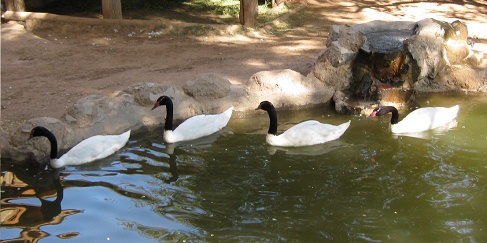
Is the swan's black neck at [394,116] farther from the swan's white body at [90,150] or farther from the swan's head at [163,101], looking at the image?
the swan's white body at [90,150]

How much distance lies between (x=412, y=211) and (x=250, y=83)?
3746mm

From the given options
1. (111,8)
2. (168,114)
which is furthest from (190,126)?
(111,8)

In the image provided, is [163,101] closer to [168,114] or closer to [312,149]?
[168,114]

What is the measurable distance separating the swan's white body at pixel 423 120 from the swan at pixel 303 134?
77 centimetres

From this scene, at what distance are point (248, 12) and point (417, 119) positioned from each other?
5.80 metres

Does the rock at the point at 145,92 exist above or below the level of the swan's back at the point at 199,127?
above

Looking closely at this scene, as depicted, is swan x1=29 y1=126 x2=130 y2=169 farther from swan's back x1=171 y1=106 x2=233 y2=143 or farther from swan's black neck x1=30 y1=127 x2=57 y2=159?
swan's back x1=171 y1=106 x2=233 y2=143

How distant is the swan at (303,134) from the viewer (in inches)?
286

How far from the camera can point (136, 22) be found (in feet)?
41.0

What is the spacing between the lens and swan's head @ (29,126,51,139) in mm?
6520

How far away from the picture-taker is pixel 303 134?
23.8 feet

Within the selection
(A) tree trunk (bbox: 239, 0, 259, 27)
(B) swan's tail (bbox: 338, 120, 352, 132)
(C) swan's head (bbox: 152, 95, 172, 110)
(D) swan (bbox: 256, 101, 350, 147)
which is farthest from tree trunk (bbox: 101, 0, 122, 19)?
(B) swan's tail (bbox: 338, 120, 352, 132)

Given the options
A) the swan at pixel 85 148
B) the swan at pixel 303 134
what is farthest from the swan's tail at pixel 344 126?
the swan at pixel 85 148

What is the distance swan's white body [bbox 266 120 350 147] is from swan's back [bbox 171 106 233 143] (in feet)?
2.39
